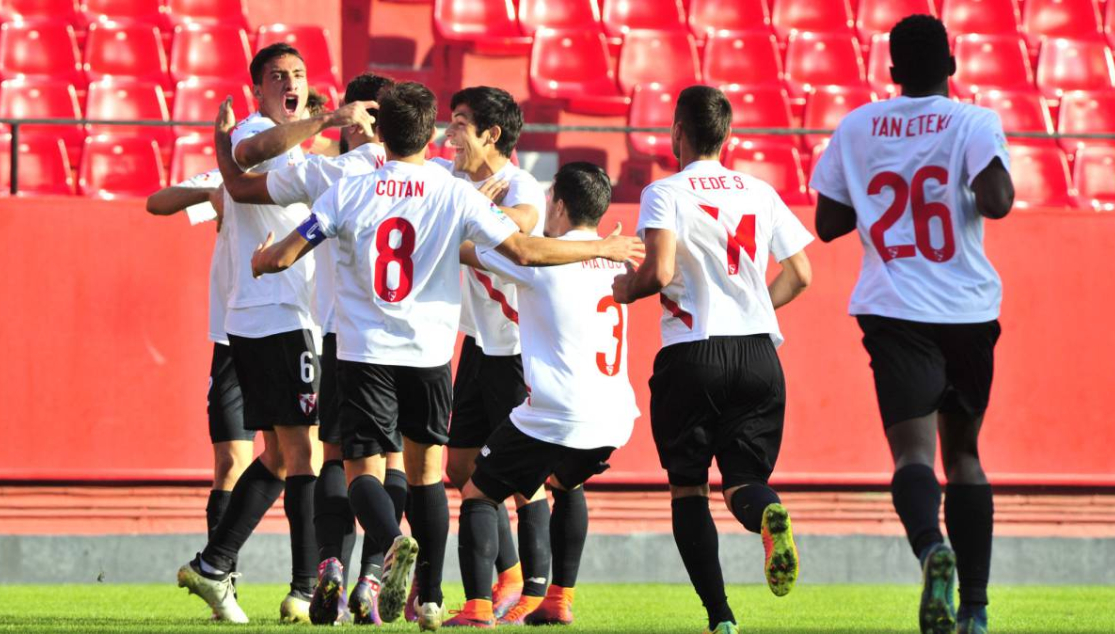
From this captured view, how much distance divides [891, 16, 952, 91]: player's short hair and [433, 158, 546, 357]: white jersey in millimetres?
1844

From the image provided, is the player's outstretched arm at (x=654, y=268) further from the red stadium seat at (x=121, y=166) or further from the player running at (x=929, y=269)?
the red stadium seat at (x=121, y=166)

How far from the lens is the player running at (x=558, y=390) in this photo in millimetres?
5715

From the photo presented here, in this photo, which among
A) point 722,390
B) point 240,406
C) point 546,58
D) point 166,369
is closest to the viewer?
point 722,390

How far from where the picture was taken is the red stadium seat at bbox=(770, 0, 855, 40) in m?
12.3

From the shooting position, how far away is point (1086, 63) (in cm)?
1224

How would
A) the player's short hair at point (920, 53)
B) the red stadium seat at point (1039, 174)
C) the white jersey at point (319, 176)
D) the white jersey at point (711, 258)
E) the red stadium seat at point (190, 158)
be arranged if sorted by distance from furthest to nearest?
the red stadium seat at point (1039, 174) → the red stadium seat at point (190, 158) → the white jersey at point (319, 176) → the white jersey at point (711, 258) → the player's short hair at point (920, 53)

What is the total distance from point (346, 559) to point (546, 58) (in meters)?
6.09

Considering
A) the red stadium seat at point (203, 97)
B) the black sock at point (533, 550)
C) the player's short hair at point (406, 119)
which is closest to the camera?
the player's short hair at point (406, 119)

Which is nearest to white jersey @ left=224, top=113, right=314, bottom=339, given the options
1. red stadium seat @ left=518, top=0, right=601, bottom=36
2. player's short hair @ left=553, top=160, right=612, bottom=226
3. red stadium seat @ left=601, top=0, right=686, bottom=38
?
player's short hair @ left=553, top=160, right=612, bottom=226

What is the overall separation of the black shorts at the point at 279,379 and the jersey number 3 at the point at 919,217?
→ 242 cm

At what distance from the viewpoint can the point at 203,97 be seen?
11.0m

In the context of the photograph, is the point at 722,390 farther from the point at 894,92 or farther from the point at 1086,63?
the point at 1086,63

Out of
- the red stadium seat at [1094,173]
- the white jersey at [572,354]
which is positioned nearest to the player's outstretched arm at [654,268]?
the white jersey at [572,354]

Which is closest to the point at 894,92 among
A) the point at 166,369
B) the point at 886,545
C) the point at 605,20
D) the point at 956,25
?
the point at 956,25
